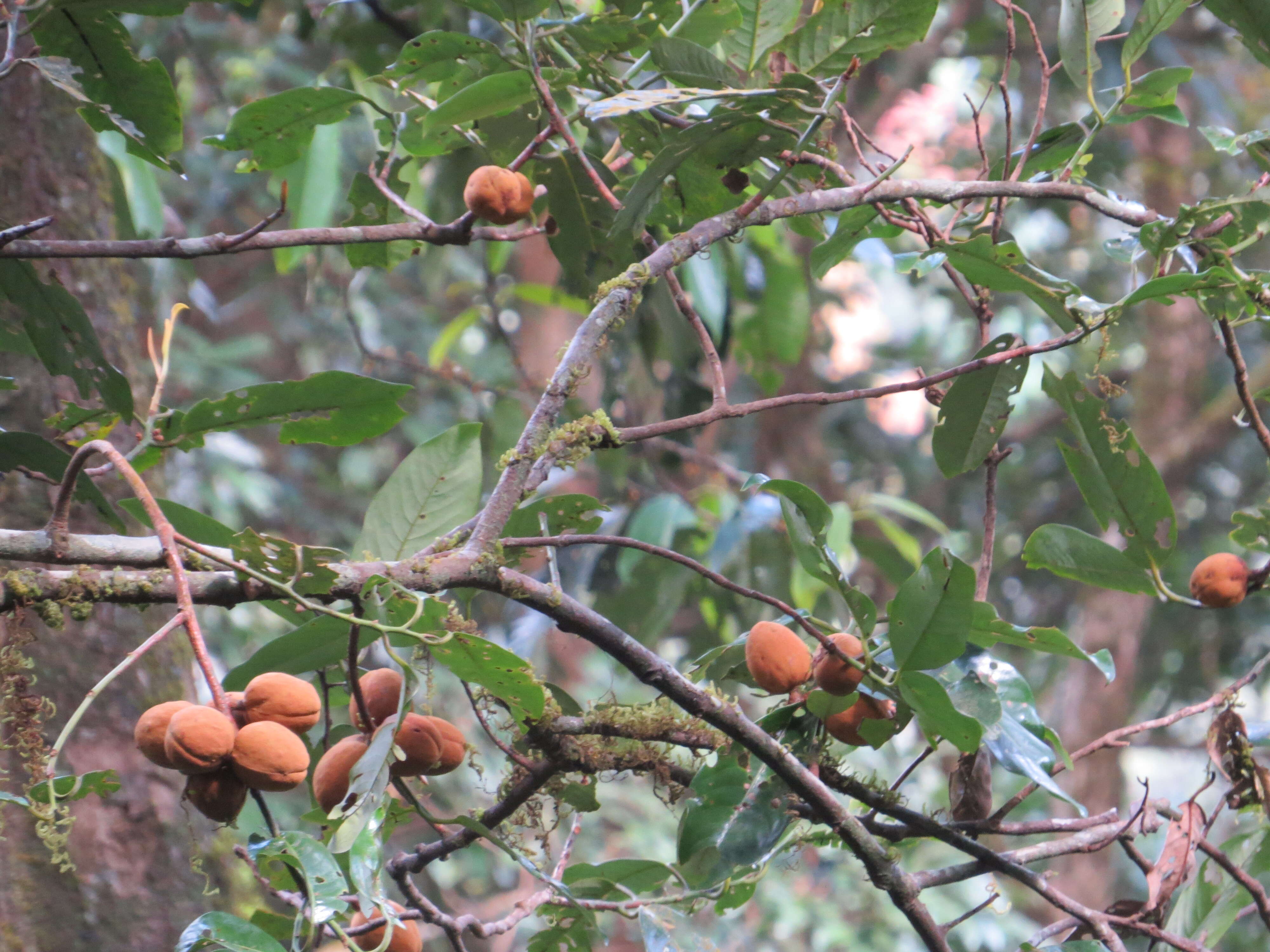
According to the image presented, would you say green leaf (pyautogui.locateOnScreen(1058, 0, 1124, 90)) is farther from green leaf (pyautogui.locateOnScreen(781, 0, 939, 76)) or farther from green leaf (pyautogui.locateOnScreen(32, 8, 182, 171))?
green leaf (pyautogui.locateOnScreen(32, 8, 182, 171))

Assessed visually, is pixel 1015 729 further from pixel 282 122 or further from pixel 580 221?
pixel 282 122

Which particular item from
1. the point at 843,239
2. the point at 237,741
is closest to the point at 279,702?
the point at 237,741

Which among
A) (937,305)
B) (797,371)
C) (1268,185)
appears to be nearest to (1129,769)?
(937,305)

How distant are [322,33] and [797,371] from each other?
182cm

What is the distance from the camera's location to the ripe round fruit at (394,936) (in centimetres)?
66

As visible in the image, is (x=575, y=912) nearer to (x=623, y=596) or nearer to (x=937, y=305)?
(x=623, y=596)

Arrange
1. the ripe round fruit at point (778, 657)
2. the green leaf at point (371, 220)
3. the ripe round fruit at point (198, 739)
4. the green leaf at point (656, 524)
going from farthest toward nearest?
1. the green leaf at point (656, 524)
2. the green leaf at point (371, 220)
3. the ripe round fruit at point (778, 657)
4. the ripe round fruit at point (198, 739)

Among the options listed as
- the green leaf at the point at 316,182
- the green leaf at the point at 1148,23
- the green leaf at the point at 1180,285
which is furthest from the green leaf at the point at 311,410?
the green leaf at the point at 316,182

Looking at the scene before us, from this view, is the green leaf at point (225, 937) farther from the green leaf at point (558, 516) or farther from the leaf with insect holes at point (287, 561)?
the green leaf at point (558, 516)

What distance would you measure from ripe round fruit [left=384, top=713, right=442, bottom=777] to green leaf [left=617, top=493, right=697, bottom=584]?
108 cm

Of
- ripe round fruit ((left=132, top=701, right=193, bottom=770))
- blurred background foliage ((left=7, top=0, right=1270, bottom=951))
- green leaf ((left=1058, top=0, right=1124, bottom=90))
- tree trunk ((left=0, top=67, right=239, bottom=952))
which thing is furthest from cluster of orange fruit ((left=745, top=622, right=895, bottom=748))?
blurred background foliage ((left=7, top=0, right=1270, bottom=951))

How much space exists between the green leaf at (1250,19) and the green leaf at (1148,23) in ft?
0.13

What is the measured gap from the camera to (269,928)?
29.8 inches

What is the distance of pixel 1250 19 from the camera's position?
0.84 m
